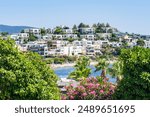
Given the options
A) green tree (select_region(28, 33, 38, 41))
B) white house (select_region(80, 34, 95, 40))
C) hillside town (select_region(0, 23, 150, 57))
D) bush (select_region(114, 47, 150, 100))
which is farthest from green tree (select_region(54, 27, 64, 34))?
bush (select_region(114, 47, 150, 100))

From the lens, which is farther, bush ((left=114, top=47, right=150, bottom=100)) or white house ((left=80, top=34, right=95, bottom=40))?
white house ((left=80, top=34, right=95, bottom=40))

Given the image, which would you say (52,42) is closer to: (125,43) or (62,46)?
(62,46)

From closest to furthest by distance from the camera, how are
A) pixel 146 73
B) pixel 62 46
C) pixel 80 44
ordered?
1. pixel 146 73
2. pixel 62 46
3. pixel 80 44

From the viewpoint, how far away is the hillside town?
13988cm

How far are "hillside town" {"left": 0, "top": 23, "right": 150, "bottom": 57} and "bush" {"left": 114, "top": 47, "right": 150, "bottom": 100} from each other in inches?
4147

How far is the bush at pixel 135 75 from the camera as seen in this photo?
12891mm

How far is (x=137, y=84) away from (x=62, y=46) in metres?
131

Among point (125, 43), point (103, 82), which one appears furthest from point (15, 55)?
point (125, 43)

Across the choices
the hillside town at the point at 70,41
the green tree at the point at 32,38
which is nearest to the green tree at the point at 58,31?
the hillside town at the point at 70,41

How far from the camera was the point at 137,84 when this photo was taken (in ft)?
42.8

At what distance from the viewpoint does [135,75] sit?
Result: 1305cm

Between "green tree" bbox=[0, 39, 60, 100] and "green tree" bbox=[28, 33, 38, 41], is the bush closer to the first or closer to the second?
"green tree" bbox=[0, 39, 60, 100]

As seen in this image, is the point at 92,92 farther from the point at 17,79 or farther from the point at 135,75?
the point at 17,79

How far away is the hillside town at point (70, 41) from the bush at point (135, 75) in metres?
105
